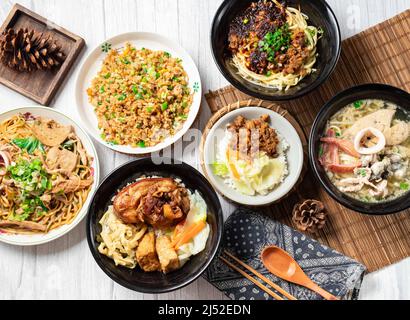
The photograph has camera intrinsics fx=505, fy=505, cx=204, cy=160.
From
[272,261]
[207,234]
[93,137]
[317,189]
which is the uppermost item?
[93,137]

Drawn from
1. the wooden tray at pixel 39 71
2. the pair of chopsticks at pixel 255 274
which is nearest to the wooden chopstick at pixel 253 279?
the pair of chopsticks at pixel 255 274

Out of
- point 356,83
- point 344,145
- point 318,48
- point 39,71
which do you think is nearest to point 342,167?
point 344,145

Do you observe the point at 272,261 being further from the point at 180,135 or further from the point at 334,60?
the point at 334,60

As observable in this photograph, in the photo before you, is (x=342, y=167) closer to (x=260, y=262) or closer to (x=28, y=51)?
(x=260, y=262)

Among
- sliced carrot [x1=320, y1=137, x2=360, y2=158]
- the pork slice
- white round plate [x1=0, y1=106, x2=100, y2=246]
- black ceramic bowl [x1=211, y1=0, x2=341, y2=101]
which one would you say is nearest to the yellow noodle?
white round plate [x1=0, y1=106, x2=100, y2=246]

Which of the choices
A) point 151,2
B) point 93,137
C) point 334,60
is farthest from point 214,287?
point 151,2

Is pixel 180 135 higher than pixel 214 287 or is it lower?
higher

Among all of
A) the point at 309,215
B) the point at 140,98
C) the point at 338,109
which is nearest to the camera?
the point at 338,109

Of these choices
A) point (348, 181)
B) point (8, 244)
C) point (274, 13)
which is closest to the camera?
point (348, 181)
